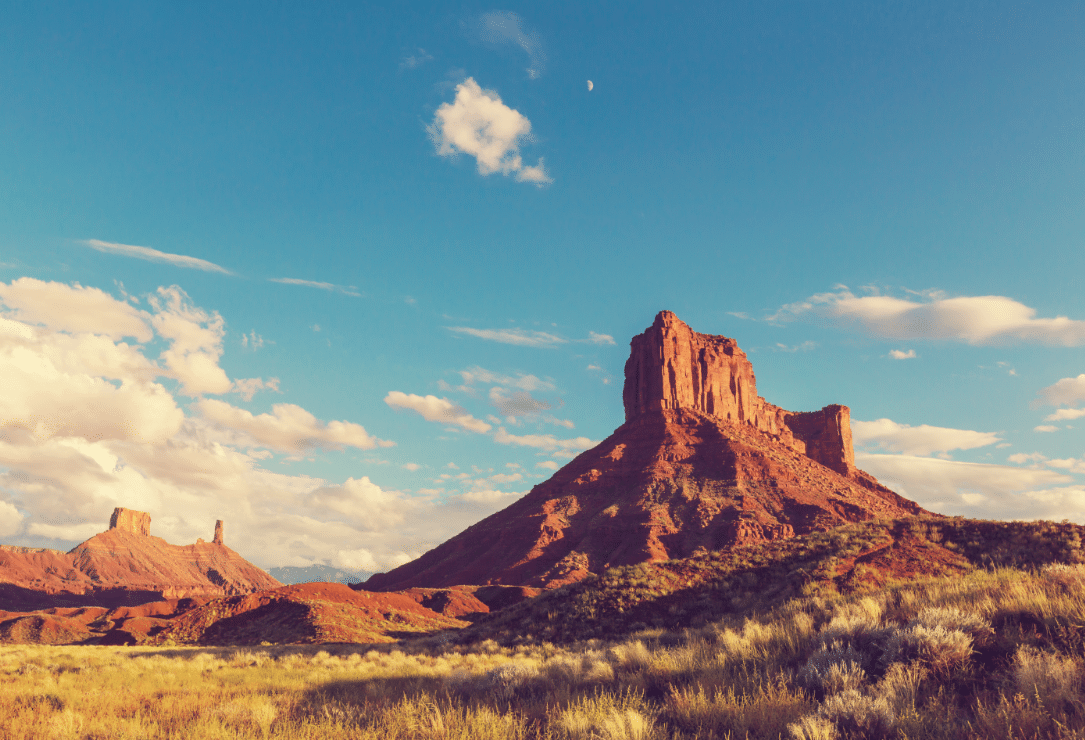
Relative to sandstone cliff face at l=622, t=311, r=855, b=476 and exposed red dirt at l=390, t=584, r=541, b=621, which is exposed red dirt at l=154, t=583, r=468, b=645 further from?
sandstone cliff face at l=622, t=311, r=855, b=476

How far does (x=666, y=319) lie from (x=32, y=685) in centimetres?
11750

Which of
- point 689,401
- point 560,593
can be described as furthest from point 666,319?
point 560,593

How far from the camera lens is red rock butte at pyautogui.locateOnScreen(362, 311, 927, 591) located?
7731 centimetres

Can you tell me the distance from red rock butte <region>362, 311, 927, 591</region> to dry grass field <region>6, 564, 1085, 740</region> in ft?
183

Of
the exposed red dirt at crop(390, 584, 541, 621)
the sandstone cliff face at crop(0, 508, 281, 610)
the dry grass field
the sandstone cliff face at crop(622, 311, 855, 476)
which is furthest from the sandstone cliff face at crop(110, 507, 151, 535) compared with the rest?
the dry grass field

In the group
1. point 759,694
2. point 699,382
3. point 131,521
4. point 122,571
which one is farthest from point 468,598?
point 131,521

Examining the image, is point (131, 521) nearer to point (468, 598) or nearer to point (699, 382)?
point (468, 598)

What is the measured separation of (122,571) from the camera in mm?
159000

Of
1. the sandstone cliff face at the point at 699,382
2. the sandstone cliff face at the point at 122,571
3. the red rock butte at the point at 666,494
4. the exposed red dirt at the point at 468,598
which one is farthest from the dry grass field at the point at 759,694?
the sandstone cliff face at the point at 122,571

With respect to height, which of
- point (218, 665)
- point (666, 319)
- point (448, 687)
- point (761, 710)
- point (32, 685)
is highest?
point (666, 319)

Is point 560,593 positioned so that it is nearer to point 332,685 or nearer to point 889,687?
point 332,685

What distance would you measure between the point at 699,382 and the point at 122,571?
16088 centimetres

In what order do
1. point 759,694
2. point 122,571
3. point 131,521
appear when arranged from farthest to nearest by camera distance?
point 131,521, point 122,571, point 759,694

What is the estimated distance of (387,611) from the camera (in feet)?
183
